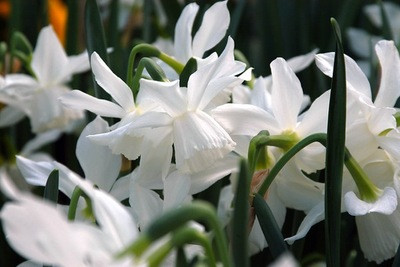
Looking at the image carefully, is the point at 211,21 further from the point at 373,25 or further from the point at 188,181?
the point at 373,25

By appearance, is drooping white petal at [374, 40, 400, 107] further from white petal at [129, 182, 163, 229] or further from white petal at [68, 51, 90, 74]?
white petal at [68, 51, 90, 74]

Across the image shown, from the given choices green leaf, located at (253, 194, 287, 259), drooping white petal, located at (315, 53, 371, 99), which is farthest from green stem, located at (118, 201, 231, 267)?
drooping white petal, located at (315, 53, 371, 99)

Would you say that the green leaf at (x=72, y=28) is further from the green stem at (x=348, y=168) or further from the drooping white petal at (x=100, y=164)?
the green stem at (x=348, y=168)

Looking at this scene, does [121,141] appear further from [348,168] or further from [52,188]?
[348,168]

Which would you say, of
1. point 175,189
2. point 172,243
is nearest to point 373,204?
point 175,189

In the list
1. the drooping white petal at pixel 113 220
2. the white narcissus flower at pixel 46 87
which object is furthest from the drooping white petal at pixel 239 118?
the white narcissus flower at pixel 46 87
